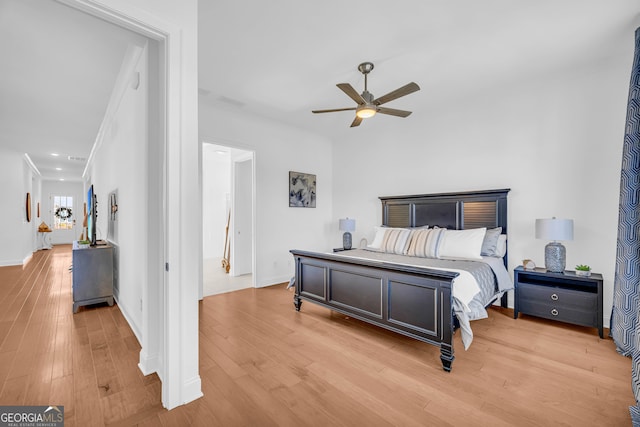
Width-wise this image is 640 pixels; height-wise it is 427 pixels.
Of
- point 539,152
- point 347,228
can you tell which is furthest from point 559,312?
point 347,228

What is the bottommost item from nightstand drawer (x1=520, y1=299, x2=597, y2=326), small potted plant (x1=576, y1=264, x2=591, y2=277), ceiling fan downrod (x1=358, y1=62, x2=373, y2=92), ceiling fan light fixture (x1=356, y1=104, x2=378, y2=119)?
nightstand drawer (x1=520, y1=299, x2=597, y2=326)

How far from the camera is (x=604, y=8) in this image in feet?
7.66

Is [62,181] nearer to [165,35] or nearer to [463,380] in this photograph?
[165,35]

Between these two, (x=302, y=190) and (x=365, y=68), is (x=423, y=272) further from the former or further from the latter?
(x=302, y=190)

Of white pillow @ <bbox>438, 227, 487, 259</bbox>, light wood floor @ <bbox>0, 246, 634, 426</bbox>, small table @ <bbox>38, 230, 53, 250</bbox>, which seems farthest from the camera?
small table @ <bbox>38, 230, 53, 250</bbox>

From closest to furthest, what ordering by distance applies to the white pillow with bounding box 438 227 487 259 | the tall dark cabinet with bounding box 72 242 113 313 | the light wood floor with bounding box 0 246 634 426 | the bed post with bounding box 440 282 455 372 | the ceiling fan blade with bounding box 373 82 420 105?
the light wood floor with bounding box 0 246 634 426
the bed post with bounding box 440 282 455 372
the ceiling fan blade with bounding box 373 82 420 105
the white pillow with bounding box 438 227 487 259
the tall dark cabinet with bounding box 72 242 113 313

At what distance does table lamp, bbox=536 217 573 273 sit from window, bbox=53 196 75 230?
15.7 m

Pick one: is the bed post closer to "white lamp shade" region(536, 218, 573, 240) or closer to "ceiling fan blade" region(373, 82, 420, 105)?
"white lamp shade" region(536, 218, 573, 240)

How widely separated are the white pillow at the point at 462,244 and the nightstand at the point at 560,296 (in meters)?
0.51

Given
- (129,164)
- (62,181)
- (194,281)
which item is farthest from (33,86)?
(62,181)

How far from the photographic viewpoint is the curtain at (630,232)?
2.41 m

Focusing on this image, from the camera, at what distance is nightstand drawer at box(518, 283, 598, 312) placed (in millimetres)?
2891

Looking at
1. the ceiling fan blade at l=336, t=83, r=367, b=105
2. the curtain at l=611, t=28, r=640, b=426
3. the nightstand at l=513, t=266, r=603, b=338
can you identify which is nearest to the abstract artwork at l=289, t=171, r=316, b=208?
the ceiling fan blade at l=336, t=83, r=367, b=105

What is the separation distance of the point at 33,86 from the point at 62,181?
1109 centimetres
